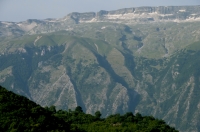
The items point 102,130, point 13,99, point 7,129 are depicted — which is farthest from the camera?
point 102,130

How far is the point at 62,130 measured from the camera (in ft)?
318

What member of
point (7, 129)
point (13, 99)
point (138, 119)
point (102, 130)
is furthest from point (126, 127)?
point (7, 129)

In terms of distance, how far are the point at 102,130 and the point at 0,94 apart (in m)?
34.5

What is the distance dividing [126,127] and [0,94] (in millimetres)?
44490

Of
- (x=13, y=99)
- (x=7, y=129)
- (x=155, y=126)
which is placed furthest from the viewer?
(x=155, y=126)

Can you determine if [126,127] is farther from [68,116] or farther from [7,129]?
[7,129]

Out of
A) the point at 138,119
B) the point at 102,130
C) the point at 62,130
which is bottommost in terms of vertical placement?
the point at 138,119

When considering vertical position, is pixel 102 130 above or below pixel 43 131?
below

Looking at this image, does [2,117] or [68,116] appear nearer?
[2,117]

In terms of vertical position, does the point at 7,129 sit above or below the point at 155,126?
above

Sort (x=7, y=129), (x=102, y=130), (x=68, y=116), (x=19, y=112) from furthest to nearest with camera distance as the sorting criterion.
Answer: (x=68, y=116) → (x=102, y=130) → (x=19, y=112) → (x=7, y=129)

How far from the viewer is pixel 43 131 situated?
9250 centimetres

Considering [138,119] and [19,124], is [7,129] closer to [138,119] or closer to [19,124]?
[19,124]

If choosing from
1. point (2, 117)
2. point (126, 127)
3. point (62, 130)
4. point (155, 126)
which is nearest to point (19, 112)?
point (2, 117)
